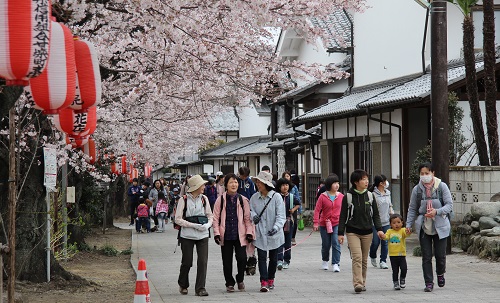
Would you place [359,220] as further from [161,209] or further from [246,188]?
[161,209]

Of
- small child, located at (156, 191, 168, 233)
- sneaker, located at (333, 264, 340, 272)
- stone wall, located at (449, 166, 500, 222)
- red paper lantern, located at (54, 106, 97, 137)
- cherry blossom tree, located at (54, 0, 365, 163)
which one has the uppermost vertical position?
cherry blossom tree, located at (54, 0, 365, 163)

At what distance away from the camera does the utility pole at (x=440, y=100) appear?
56.0 ft

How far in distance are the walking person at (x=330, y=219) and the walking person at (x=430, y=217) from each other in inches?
125

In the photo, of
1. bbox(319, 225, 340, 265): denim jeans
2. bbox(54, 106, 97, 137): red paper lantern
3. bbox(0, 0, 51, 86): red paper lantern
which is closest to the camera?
bbox(0, 0, 51, 86): red paper lantern

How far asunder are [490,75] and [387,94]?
4.71 m

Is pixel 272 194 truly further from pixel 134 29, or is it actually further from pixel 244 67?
pixel 134 29

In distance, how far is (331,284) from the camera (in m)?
14.0

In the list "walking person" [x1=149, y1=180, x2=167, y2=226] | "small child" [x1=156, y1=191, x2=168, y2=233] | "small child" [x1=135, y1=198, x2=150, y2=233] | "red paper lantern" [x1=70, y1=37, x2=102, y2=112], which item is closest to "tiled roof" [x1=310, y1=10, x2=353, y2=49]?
"walking person" [x1=149, y1=180, x2=167, y2=226]

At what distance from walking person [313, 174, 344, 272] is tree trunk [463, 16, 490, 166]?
535cm

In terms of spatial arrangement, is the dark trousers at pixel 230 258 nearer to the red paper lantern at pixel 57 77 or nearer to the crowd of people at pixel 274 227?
the crowd of people at pixel 274 227

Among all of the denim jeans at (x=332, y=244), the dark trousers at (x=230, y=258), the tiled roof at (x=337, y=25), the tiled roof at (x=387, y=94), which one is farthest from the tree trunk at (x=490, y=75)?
the tiled roof at (x=337, y=25)

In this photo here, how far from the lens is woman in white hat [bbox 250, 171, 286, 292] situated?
13.3m

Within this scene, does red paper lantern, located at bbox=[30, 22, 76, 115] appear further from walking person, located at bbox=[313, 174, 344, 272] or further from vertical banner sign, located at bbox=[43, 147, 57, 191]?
walking person, located at bbox=[313, 174, 344, 272]

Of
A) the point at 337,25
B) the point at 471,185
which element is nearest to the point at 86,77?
the point at 471,185
